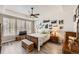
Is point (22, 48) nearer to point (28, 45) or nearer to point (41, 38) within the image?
point (28, 45)

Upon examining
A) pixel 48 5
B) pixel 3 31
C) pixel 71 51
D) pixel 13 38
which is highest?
pixel 48 5

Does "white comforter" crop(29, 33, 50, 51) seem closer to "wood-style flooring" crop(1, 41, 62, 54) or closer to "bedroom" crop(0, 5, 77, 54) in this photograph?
"bedroom" crop(0, 5, 77, 54)

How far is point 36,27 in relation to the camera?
193 cm

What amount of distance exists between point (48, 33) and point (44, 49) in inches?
15.6

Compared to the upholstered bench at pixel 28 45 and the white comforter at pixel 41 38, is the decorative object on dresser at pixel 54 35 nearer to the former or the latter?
the white comforter at pixel 41 38

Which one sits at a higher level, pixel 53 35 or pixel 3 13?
pixel 3 13

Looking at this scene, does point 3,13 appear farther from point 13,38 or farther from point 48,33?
point 48,33

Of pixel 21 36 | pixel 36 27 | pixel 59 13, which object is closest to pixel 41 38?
pixel 36 27

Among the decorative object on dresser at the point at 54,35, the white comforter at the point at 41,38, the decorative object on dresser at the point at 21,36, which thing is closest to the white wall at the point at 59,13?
the decorative object on dresser at the point at 54,35

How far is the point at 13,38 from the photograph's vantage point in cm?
191

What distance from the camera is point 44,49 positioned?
191cm

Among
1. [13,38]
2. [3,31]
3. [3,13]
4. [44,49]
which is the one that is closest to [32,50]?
[44,49]

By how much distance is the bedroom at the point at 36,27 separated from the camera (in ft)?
6.11
